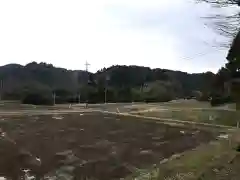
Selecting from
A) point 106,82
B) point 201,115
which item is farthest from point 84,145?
point 106,82

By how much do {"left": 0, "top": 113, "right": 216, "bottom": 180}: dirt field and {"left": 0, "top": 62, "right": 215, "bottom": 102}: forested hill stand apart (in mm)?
31504

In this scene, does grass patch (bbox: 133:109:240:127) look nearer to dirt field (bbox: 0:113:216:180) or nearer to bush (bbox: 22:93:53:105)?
dirt field (bbox: 0:113:216:180)

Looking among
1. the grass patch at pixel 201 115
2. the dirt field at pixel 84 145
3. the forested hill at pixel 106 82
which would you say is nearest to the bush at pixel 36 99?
the forested hill at pixel 106 82

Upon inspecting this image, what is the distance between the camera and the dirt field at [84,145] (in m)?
15.6

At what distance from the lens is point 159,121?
37969mm

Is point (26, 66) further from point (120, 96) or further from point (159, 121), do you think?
point (159, 121)

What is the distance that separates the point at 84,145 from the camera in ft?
72.9

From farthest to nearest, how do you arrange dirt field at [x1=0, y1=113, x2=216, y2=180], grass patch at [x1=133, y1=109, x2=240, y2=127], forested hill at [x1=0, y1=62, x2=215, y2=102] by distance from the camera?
forested hill at [x1=0, y1=62, x2=215, y2=102] → grass patch at [x1=133, y1=109, x2=240, y2=127] → dirt field at [x1=0, y1=113, x2=216, y2=180]

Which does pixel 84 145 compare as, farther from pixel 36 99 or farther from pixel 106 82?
pixel 106 82

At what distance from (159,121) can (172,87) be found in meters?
40.2

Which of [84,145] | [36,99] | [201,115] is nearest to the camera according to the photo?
[84,145]

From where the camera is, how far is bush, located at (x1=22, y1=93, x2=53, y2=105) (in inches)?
2297

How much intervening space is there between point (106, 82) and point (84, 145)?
2251 inches

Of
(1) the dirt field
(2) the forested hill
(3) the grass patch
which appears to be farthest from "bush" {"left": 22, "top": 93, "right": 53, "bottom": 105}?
(1) the dirt field
